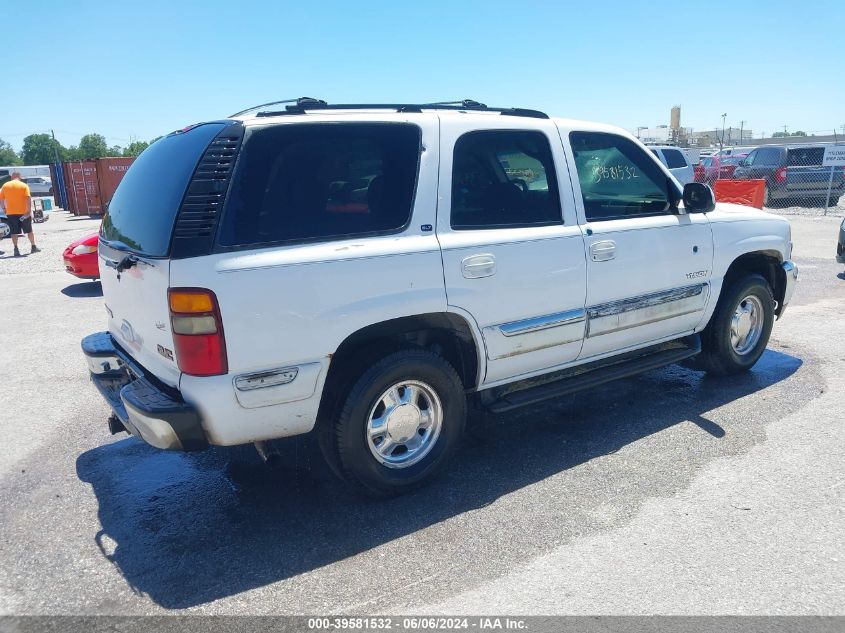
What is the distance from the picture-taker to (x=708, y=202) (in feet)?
15.2

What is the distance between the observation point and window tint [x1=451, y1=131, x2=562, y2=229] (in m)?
3.73

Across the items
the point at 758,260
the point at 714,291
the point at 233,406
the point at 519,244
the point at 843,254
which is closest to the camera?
the point at 233,406

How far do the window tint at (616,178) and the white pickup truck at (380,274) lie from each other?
0.02m

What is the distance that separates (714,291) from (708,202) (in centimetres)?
71

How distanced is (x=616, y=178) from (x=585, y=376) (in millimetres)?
Answer: 1360

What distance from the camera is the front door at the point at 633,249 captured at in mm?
4223

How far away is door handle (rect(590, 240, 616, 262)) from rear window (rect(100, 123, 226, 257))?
2301 millimetres

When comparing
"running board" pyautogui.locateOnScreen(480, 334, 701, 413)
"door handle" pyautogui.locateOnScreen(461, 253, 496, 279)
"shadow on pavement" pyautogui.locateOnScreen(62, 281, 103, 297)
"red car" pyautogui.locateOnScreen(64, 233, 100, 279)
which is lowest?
"shadow on pavement" pyautogui.locateOnScreen(62, 281, 103, 297)

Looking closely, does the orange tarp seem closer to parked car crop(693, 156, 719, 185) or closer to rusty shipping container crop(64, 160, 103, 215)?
parked car crop(693, 156, 719, 185)

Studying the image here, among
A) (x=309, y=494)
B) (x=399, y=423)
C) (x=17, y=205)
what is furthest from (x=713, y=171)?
(x=309, y=494)

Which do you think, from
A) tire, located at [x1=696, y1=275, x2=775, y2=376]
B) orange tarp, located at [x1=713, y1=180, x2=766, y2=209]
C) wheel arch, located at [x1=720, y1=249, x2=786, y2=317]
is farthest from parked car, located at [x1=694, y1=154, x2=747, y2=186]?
tire, located at [x1=696, y1=275, x2=775, y2=376]

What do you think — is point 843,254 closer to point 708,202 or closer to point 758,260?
point 758,260

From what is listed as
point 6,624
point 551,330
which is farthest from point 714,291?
point 6,624

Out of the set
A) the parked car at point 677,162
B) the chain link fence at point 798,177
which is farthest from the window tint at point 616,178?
the chain link fence at point 798,177
